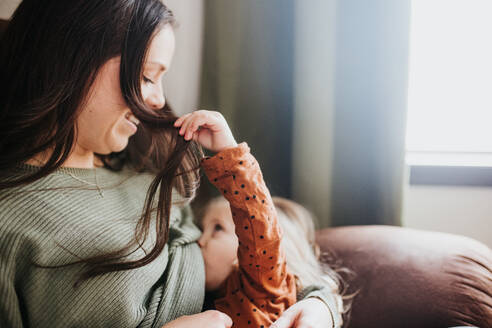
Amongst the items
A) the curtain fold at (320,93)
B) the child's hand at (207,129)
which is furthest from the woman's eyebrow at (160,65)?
the curtain fold at (320,93)

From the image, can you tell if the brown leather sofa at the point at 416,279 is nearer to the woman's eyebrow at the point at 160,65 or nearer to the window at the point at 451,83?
the window at the point at 451,83

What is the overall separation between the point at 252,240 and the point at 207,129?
0.72 ft

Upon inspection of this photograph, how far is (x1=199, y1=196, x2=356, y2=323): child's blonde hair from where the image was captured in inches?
31.4

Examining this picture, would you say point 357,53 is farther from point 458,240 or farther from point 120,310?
point 120,310

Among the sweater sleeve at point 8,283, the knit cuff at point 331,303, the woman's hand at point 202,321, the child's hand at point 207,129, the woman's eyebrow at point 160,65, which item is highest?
the woman's eyebrow at point 160,65

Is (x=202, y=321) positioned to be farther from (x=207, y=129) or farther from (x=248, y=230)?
(x=207, y=129)

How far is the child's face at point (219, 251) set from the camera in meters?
0.82

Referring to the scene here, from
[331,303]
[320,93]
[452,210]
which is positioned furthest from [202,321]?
[452,210]

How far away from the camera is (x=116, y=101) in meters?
0.66

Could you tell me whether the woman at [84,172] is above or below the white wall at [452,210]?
above

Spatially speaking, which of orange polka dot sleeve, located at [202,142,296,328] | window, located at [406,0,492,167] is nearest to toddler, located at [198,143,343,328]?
orange polka dot sleeve, located at [202,142,296,328]

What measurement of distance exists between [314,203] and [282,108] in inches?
11.6

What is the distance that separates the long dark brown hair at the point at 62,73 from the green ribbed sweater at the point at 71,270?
2 centimetres

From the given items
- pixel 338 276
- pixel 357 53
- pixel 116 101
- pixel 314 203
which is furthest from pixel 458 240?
pixel 116 101
